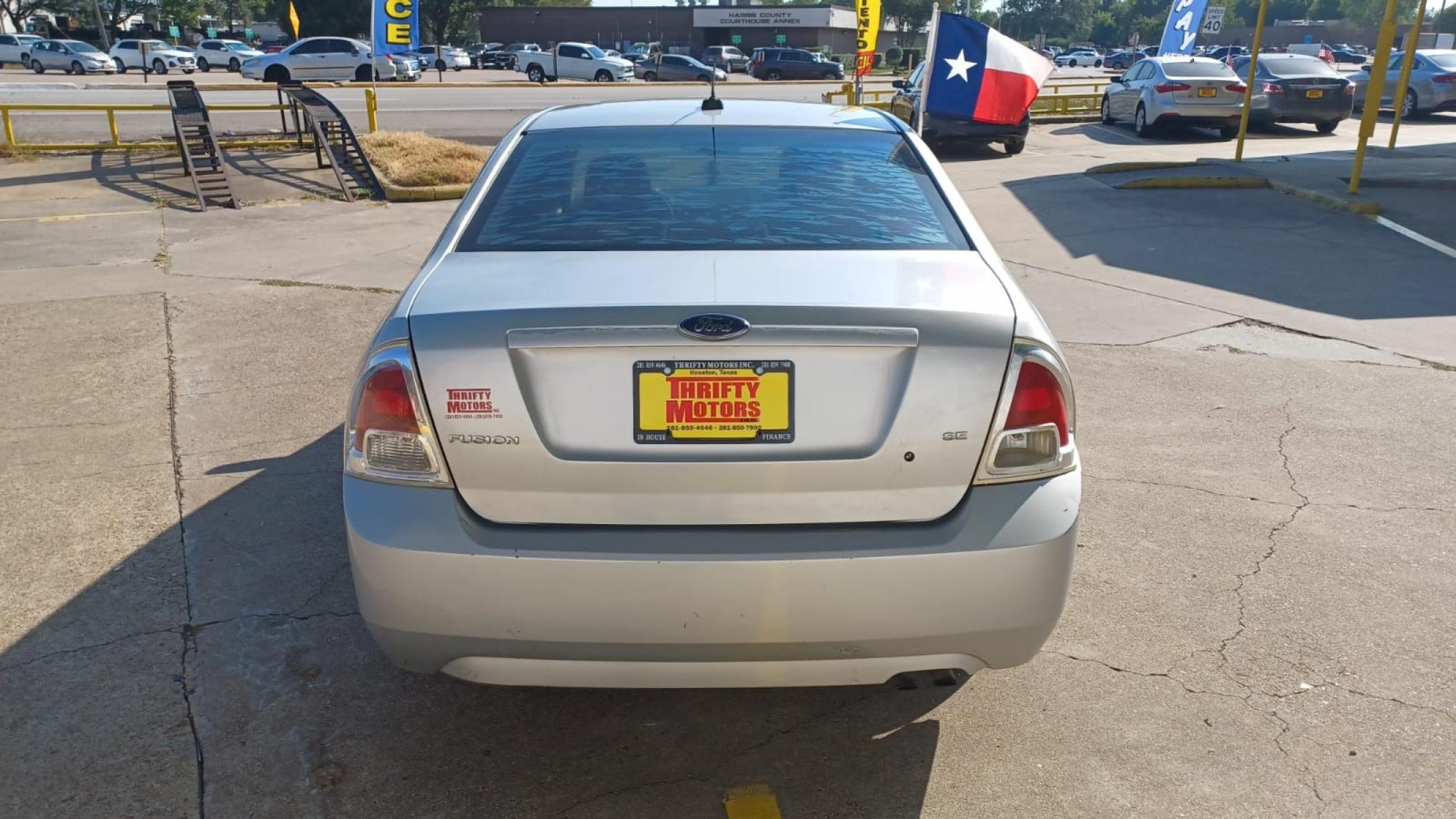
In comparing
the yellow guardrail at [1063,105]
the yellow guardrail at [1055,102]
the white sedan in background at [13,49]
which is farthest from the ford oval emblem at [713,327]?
the white sedan in background at [13,49]

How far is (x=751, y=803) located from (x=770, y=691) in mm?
580

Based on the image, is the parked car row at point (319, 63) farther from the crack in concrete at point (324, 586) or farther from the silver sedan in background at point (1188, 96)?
the crack in concrete at point (324, 586)

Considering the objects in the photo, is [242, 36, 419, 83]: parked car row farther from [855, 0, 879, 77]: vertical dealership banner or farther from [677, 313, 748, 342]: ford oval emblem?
[677, 313, 748, 342]: ford oval emblem

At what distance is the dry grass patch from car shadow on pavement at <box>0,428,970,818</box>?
35.0 ft

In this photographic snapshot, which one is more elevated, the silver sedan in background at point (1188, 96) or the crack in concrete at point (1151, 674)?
the silver sedan in background at point (1188, 96)

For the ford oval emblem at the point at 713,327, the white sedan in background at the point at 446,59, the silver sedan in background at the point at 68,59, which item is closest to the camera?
the ford oval emblem at the point at 713,327

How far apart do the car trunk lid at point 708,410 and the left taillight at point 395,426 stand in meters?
0.04

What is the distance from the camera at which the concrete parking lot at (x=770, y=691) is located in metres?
2.98

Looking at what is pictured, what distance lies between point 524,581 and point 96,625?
2.07 metres

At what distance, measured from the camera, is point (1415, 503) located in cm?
488

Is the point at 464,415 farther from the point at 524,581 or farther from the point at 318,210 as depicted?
the point at 318,210

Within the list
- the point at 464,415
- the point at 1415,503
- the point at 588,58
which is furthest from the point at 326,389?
the point at 588,58

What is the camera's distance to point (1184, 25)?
88.4 ft

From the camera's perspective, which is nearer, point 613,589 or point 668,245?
point 613,589
